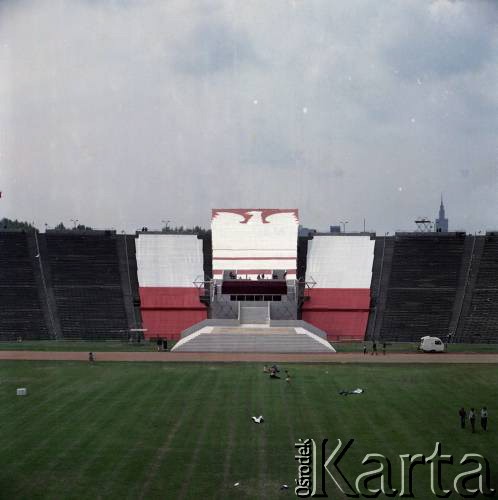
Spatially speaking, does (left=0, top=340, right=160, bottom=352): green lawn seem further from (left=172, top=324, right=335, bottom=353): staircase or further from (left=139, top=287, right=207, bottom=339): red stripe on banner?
(left=139, top=287, right=207, bottom=339): red stripe on banner

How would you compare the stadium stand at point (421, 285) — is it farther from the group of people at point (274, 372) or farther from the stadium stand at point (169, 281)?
the group of people at point (274, 372)

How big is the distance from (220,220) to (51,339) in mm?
25136

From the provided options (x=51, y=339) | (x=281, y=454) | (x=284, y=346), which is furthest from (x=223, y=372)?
(x=51, y=339)

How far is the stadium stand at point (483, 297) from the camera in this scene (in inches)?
2904

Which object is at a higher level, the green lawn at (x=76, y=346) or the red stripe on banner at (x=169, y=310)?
the red stripe on banner at (x=169, y=310)

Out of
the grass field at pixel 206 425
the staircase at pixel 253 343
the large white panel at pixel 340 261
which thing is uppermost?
the large white panel at pixel 340 261

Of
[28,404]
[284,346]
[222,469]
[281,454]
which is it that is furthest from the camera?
[284,346]

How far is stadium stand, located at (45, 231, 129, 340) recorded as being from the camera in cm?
7525

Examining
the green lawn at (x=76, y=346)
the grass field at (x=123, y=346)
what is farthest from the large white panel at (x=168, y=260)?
the green lawn at (x=76, y=346)

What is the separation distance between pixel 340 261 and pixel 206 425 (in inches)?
2038

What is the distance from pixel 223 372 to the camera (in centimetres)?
4997

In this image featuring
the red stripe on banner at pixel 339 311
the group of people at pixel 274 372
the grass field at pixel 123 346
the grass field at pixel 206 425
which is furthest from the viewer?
the red stripe on banner at pixel 339 311

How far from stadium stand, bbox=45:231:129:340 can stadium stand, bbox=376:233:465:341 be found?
30.3 metres

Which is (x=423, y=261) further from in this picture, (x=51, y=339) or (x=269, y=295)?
(x=51, y=339)
